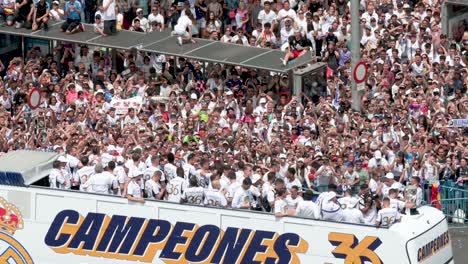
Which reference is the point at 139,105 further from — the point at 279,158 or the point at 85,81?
the point at 279,158

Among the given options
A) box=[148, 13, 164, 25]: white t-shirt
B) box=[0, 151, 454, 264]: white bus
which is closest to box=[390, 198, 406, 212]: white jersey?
box=[0, 151, 454, 264]: white bus

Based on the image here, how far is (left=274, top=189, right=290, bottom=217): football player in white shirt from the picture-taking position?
23625 mm

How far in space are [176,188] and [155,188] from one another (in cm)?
36

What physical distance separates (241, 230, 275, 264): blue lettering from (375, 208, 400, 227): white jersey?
67.7 inches

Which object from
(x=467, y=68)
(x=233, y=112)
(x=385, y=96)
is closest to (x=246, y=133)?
(x=233, y=112)

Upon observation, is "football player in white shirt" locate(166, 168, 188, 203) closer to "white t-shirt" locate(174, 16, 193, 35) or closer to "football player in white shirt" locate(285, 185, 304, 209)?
"football player in white shirt" locate(285, 185, 304, 209)

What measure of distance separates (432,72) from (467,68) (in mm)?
927

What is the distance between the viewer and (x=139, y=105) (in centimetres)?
3359

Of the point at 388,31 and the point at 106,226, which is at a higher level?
the point at 388,31

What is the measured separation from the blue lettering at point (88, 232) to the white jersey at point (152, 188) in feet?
3.73

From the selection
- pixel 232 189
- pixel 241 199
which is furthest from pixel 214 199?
pixel 232 189

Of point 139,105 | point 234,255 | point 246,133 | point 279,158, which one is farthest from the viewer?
point 139,105

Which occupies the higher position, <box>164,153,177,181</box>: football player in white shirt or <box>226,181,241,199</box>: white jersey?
<box>164,153,177,181</box>: football player in white shirt

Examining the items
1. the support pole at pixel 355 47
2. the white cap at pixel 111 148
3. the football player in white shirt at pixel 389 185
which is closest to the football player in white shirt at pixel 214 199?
the football player in white shirt at pixel 389 185
